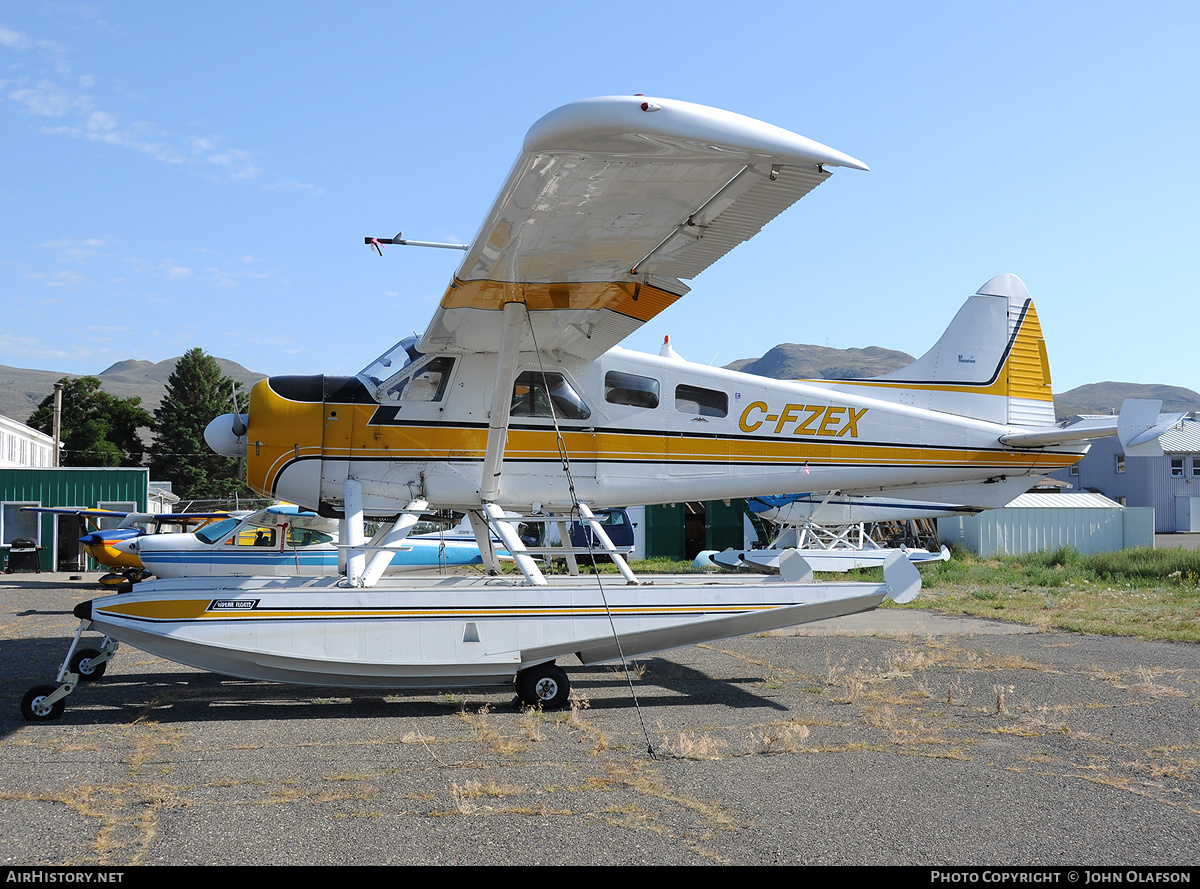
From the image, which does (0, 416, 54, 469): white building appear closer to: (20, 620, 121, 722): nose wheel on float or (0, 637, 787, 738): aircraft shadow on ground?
(0, 637, 787, 738): aircraft shadow on ground

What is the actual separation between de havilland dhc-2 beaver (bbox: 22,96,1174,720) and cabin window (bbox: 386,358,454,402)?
0.06ft

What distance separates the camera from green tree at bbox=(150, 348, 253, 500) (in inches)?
2258

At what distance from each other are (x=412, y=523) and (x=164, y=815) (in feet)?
11.7

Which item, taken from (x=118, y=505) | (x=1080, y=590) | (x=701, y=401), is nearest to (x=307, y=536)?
(x=701, y=401)

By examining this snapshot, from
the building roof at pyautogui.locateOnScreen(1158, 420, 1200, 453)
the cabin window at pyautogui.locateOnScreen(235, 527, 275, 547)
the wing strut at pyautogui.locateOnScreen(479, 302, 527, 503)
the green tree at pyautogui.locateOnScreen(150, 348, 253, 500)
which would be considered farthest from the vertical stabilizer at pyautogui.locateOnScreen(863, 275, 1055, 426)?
the green tree at pyautogui.locateOnScreen(150, 348, 253, 500)

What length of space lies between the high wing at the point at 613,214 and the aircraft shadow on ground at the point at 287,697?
3.05 meters

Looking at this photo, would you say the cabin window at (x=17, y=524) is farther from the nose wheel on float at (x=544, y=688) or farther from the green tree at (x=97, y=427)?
the green tree at (x=97, y=427)

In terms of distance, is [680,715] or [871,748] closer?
[871,748]

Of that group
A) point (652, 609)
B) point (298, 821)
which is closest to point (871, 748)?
point (652, 609)

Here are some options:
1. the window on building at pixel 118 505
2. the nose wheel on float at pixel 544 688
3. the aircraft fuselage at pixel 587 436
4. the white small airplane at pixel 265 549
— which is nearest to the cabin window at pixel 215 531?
the white small airplane at pixel 265 549

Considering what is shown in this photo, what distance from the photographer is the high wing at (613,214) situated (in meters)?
3.94

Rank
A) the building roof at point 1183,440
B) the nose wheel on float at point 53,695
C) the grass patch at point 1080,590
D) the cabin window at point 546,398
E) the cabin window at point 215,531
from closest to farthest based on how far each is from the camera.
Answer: the nose wheel on float at point 53,695 → the cabin window at point 546,398 → the grass patch at point 1080,590 → the cabin window at point 215,531 → the building roof at point 1183,440

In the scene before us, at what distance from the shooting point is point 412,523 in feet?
24.2

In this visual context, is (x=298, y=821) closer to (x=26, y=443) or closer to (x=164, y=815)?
(x=164, y=815)
